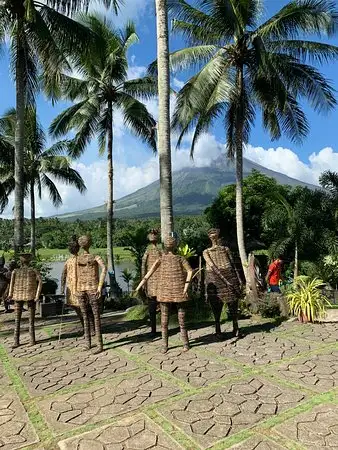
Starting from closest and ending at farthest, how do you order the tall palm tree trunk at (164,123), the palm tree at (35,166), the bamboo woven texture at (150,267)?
the bamboo woven texture at (150,267), the tall palm tree trunk at (164,123), the palm tree at (35,166)

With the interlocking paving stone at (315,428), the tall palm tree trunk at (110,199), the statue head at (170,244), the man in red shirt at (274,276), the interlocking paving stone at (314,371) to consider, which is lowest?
the interlocking paving stone at (315,428)

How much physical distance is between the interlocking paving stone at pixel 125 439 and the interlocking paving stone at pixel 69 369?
1.20 meters

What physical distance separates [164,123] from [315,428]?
6.37 meters

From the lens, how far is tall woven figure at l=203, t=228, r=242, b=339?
6.02m

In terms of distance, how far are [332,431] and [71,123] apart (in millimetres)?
16327

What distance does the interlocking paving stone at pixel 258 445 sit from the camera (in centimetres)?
289

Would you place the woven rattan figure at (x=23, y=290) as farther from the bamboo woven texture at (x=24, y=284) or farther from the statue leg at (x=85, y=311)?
the statue leg at (x=85, y=311)

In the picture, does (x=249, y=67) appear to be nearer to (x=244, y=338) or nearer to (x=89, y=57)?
(x=89, y=57)

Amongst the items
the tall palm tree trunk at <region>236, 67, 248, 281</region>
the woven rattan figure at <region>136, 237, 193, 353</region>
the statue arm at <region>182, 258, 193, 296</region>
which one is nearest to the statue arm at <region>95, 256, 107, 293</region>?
the woven rattan figure at <region>136, 237, 193, 353</region>

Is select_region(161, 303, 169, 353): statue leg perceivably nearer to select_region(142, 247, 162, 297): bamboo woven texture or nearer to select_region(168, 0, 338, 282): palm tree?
select_region(142, 247, 162, 297): bamboo woven texture

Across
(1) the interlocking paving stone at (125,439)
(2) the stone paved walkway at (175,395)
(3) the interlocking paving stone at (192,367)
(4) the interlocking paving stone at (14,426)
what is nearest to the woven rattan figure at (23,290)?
(2) the stone paved walkway at (175,395)

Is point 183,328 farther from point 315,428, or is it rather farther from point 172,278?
point 315,428

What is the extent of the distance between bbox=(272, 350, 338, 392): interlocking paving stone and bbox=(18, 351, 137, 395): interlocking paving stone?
6.10 ft

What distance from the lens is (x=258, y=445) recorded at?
115 inches
